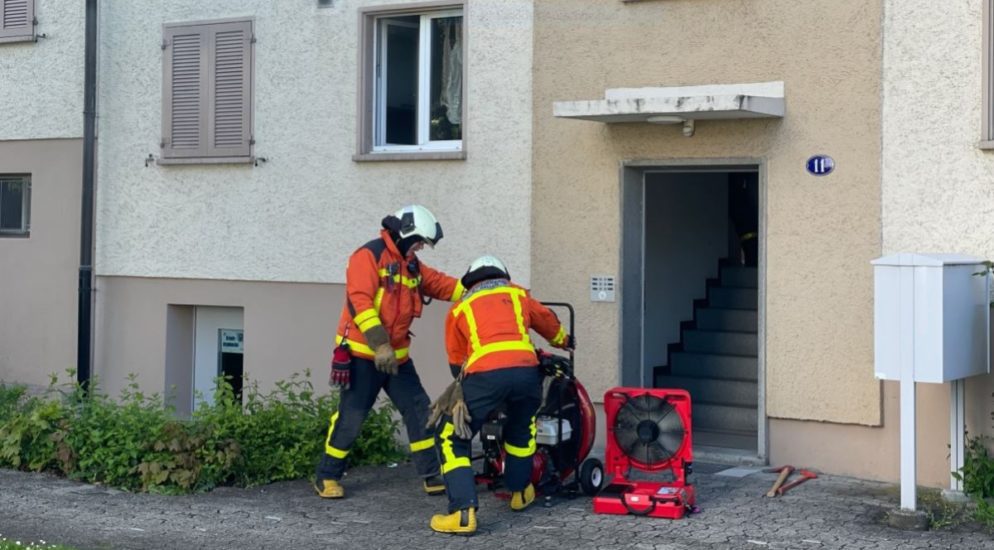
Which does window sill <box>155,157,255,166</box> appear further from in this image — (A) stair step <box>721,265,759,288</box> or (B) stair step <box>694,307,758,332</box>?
(A) stair step <box>721,265,759,288</box>

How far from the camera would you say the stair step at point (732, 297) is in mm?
13055

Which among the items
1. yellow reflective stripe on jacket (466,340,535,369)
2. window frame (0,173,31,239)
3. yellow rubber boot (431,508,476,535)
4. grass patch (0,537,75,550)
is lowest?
grass patch (0,537,75,550)

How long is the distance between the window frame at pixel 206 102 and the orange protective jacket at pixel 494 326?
4.76 metres

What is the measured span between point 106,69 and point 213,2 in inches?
57.3

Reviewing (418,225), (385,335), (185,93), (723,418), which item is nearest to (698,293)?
(723,418)

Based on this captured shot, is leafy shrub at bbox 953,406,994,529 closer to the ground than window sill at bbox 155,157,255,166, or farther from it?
closer to the ground

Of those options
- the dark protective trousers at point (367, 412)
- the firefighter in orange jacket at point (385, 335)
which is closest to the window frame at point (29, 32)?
the firefighter in orange jacket at point (385, 335)

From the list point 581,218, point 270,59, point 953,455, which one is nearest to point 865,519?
point 953,455

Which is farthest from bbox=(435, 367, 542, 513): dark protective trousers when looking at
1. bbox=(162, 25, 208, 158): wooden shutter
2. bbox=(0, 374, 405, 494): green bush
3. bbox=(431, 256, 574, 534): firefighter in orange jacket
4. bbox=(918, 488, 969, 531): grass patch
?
bbox=(162, 25, 208, 158): wooden shutter

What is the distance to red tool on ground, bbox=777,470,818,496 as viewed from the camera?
9820 millimetres

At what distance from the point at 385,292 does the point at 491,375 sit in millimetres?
1226

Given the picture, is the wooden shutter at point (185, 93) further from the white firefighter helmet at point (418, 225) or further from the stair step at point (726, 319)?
the stair step at point (726, 319)

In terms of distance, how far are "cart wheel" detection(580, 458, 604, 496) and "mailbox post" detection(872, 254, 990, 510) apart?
6.47 feet

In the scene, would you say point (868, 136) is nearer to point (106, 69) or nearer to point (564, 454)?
point (564, 454)
